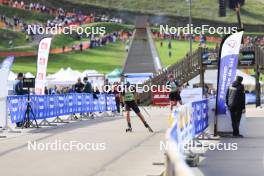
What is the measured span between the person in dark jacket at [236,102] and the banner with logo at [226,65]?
0.47 ft

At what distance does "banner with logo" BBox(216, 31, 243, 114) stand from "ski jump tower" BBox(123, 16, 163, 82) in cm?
3384

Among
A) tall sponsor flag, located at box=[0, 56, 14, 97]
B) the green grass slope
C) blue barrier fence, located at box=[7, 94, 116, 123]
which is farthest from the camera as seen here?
the green grass slope

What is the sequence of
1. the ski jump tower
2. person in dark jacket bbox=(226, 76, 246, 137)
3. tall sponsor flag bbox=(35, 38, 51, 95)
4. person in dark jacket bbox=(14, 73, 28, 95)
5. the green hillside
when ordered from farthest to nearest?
1. the green hillside
2. the ski jump tower
3. tall sponsor flag bbox=(35, 38, 51, 95)
4. person in dark jacket bbox=(14, 73, 28, 95)
5. person in dark jacket bbox=(226, 76, 246, 137)

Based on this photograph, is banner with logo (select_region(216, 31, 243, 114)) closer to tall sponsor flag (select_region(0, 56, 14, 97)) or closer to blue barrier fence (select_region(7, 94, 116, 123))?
tall sponsor flag (select_region(0, 56, 14, 97))

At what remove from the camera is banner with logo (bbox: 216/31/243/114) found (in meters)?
17.1

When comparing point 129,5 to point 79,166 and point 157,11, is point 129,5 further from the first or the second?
point 79,166

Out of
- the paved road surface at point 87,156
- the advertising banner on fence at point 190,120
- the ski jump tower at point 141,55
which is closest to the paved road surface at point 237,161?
the advertising banner on fence at point 190,120

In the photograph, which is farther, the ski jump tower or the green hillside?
the green hillside

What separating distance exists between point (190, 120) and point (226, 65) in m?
3.95

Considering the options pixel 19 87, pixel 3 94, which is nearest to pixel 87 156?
pixel 3 94

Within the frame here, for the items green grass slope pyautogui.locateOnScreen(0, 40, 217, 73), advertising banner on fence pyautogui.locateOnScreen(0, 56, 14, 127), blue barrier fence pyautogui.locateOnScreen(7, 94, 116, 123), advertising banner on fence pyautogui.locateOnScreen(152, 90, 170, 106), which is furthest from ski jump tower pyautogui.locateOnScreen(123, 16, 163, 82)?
advertising banner on fence pyautogui.locateOnScreen(0, 56, 14, 127)

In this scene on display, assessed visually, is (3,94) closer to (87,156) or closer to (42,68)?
(42,68)

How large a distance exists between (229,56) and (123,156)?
4.90 meters

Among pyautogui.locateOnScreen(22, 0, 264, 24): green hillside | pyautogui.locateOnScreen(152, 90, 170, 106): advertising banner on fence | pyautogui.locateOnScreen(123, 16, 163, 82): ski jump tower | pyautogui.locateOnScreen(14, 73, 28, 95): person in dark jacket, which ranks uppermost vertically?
pyautogui.locateOnScreen(22, 0, 264, 24): green hillside
